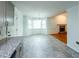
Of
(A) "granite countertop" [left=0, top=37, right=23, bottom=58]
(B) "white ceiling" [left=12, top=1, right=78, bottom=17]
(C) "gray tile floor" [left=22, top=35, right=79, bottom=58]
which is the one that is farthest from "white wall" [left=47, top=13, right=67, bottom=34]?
(A) "granite countertop" [left=0, top=37, right=23, bottom=58]

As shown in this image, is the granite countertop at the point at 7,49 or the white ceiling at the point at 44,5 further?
the white ceiling at the point at 44,5

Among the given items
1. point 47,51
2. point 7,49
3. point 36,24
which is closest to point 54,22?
point 36,24

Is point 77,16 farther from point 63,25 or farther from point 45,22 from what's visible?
point 63,25

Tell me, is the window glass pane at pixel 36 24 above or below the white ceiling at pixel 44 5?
below

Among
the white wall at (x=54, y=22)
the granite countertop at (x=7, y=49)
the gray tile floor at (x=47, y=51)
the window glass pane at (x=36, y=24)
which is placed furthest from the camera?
the white wall at (x=54, y=22)

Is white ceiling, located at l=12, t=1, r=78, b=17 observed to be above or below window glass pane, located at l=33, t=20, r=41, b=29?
above

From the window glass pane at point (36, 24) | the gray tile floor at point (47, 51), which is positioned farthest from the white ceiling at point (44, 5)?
the window glass pane at point (36, 24)

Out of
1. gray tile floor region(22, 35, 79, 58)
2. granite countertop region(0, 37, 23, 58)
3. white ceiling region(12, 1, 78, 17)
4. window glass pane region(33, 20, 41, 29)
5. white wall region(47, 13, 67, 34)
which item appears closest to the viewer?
granite countertop region(0, 37, 23, 58)

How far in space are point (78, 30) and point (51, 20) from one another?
27.6ft

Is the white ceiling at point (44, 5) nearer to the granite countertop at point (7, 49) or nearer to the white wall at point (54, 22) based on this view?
the granite countertop at point (7, 49)

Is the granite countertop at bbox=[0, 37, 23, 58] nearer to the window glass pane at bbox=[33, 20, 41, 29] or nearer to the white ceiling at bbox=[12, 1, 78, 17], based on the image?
the white ceiling at bbox=[12, 1, 78, 17]

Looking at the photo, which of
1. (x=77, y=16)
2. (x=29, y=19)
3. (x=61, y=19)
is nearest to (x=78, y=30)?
(x=77, y=16)

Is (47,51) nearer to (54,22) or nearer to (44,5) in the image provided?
(44,5)

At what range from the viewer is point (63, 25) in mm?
14320
